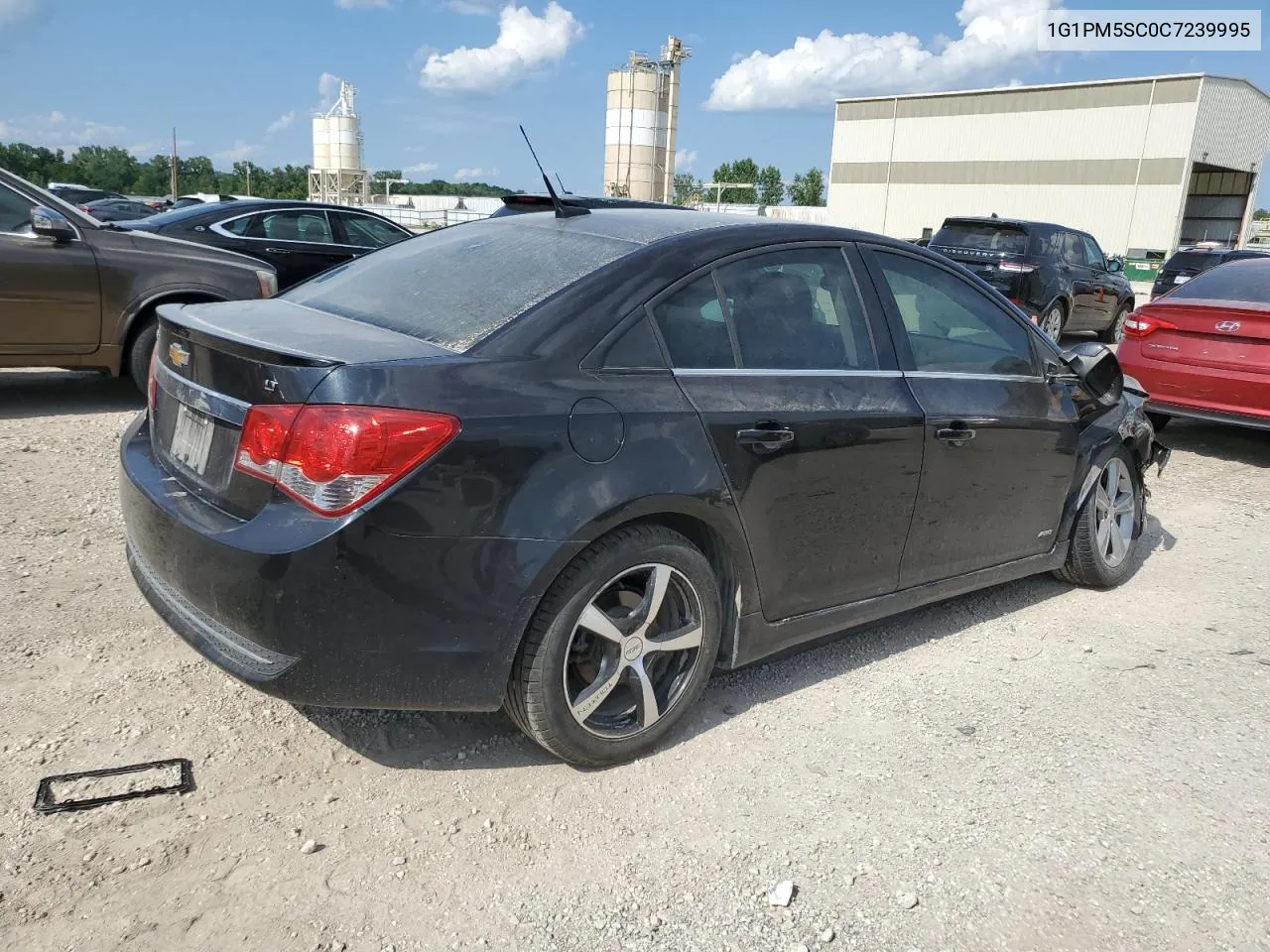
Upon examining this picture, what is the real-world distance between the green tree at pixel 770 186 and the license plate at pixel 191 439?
401 feet

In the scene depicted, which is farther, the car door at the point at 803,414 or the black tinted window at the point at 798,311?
the black tinted window at the point at 798,311

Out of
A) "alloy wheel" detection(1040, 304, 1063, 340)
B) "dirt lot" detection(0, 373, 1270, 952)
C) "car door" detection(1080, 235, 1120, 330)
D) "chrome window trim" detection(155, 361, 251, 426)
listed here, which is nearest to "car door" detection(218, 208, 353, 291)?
"dirt lot" detection(0, 373, 1270, 952)

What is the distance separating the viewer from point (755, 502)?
3051 millimetres

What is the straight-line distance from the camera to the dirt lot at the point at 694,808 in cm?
236

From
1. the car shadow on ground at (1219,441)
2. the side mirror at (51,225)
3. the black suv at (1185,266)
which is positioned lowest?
the car shadow on ground at (1219,441)

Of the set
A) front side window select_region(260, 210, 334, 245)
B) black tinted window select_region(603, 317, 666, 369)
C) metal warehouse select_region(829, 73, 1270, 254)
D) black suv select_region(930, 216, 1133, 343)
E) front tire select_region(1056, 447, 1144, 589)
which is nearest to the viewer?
black tinted window select_region(603, 317, 666, 369)

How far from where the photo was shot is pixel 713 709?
3383 mm

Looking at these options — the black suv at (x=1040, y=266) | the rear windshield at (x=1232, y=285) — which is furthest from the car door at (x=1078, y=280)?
the rear windshield at (x=1232, y=285)

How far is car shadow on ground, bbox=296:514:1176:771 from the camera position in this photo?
3.02 m

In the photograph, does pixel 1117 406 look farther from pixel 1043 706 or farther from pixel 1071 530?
pixel 1043 706

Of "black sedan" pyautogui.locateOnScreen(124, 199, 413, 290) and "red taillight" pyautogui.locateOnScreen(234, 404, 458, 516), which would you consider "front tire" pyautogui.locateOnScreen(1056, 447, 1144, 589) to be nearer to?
"red taillight" pyautogui.locateOnScreen(234, 404, 458, 516)

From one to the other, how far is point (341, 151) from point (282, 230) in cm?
7807

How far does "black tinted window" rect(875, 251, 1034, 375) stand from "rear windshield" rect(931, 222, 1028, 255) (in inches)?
379

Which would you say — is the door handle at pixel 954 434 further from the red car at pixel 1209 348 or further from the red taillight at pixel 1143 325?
the red taillight at pixel 1143 325
